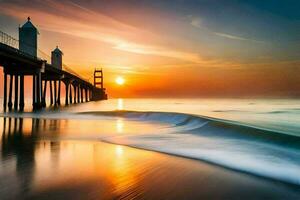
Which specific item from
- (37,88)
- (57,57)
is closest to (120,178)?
(37,88)

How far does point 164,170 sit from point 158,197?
1903 mm

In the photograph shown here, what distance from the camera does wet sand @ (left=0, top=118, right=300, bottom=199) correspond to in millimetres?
4758

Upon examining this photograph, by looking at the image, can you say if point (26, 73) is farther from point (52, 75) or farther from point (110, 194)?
point (110, 194)

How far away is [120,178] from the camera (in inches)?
224

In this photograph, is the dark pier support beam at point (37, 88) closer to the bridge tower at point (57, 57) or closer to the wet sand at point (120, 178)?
→ the bridge tower at point (57, 57)

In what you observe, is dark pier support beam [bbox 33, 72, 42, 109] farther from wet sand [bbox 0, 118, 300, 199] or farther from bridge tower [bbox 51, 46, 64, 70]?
wet sand [bbox 0, 118, 300, 199]

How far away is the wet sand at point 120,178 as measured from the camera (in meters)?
4.76

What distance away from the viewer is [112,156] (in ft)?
26.1

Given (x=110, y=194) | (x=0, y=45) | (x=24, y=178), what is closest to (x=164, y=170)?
(x=110, y=194)

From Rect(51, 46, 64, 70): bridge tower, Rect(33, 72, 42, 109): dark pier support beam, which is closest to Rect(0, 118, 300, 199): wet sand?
Rect(33, 72, 42, 109): dark pier support beam

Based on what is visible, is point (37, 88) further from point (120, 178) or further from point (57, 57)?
point (120, 178)

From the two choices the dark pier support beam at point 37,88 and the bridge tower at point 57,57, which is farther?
the bridge tower at point 57,57

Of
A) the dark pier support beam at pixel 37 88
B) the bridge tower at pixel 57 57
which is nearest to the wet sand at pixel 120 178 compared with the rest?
the dark pier support beam at pixel 37 88

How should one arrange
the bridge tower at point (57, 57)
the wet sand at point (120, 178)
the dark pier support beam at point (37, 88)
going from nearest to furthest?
the wet sand at point (120, 178) < the dark pier support beam at point (37, 88) < the bridge tower at point (57, 57)
